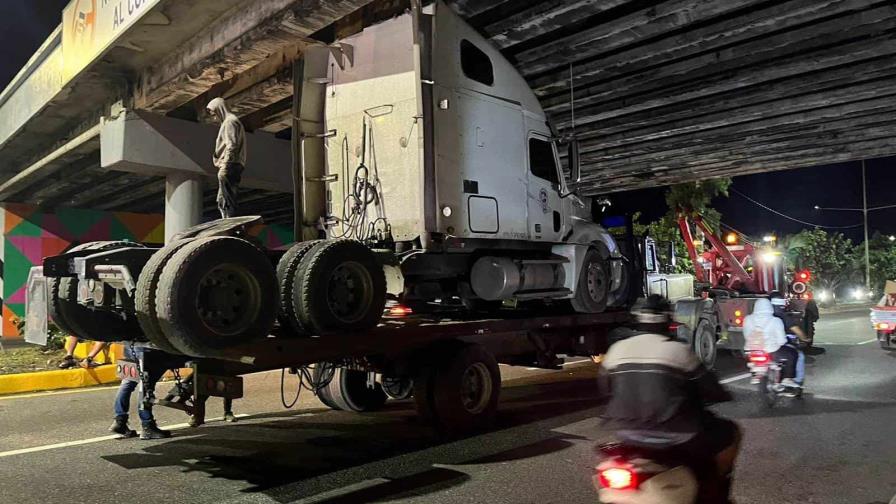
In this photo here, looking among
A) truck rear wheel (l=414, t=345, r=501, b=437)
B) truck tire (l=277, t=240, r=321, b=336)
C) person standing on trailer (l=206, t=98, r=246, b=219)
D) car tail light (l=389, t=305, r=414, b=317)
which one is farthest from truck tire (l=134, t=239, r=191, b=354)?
car tail light (l=389, t=305, r=414, b=317)

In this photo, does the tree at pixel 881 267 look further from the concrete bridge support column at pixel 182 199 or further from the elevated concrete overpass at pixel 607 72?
the concrete bridge support column at pixel 182 199

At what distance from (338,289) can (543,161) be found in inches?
146

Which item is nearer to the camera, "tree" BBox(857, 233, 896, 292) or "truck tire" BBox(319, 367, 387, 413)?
"truck tire" BBox(319, 367, 387, 413)

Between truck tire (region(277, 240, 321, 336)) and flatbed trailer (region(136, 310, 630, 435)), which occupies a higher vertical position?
truck tire (region(277, 240, 321, 336))

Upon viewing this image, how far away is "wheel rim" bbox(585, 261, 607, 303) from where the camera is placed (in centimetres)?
863

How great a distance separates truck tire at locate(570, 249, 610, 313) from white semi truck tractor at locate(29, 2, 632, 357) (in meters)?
0.02

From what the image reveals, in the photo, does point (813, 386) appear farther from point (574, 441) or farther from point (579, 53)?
point (579, 53)

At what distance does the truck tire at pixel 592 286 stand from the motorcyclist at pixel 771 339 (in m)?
1.92

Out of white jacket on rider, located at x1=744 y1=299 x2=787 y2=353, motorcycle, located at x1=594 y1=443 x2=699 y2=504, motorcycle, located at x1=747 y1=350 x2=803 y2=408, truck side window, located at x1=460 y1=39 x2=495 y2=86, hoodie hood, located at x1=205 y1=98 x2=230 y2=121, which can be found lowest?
motorcycle, located at x1=747 y1=350 x2=803 y2=408

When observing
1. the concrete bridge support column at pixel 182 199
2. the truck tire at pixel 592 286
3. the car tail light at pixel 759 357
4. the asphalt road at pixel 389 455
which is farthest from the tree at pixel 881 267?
the concrete bridge support column at pixel 182 199

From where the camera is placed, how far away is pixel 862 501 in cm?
463

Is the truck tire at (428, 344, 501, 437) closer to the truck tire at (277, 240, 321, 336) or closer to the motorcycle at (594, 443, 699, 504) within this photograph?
the truck tire at (277, 240, 321, 336)

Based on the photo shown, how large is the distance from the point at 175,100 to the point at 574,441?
824cm

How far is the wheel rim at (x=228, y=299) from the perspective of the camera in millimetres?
4699
